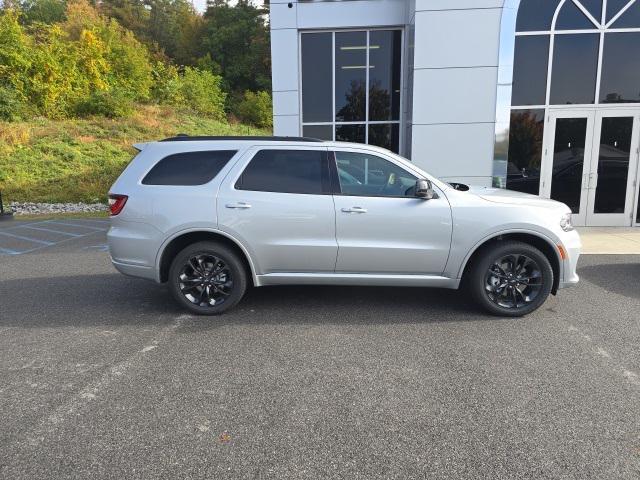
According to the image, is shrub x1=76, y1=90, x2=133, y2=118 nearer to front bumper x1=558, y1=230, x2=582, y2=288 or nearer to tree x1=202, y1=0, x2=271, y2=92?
tree x1=202, y1=0, x2=271, y2=92

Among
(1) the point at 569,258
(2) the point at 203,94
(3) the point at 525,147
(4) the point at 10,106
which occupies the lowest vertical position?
(1) the point at 569,258

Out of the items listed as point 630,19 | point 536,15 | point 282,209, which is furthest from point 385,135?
point 282,209

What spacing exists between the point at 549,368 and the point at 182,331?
3335 millimetres

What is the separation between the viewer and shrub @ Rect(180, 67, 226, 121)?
138 feet

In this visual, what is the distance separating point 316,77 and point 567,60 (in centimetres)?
590

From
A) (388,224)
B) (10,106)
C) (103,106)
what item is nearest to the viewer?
(388,224)

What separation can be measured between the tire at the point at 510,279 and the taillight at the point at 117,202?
3.79m

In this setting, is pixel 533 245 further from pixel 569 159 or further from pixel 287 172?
pixel 569 159

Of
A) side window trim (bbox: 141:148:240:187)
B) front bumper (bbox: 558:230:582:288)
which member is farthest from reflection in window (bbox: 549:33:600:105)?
side window trim (bbox: 141:148:240:187)

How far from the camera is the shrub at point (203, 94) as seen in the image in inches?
1652

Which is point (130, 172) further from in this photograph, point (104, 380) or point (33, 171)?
point (33, 171)

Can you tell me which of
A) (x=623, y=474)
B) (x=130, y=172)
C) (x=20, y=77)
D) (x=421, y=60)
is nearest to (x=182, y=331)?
(x=130, y=172)

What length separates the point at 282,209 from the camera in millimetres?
4676

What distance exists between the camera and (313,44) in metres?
11.7
